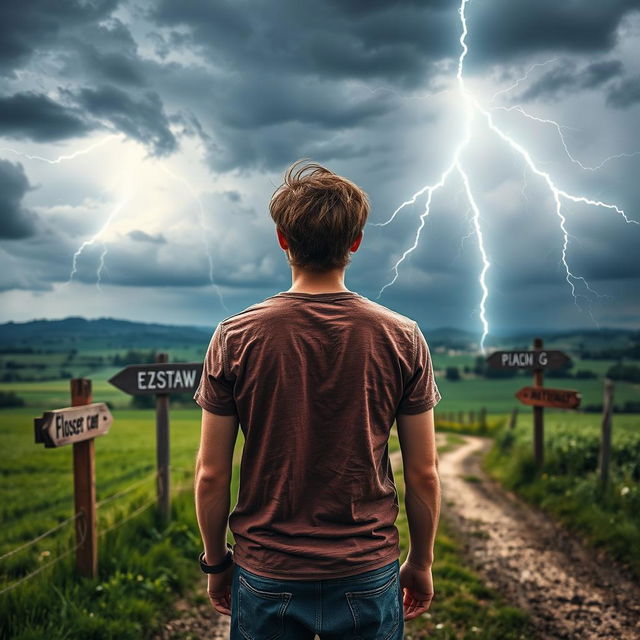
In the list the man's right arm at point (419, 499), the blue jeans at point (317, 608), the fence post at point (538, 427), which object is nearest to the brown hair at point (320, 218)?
the man's right arm at point (419, 499)

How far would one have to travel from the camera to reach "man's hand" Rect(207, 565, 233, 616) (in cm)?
202

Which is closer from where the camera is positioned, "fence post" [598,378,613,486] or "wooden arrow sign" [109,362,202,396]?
"wooden arrow sign" [109,362,202,396]

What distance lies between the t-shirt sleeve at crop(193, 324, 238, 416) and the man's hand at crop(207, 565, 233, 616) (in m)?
0.65

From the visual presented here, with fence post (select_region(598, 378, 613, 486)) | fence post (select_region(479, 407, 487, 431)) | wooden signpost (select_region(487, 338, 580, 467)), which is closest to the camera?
fence post (select_region(598, 378, 613, 486))

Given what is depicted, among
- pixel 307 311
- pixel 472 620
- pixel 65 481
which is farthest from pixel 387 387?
pixel 65 481

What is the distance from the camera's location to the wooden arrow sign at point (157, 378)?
216 inches

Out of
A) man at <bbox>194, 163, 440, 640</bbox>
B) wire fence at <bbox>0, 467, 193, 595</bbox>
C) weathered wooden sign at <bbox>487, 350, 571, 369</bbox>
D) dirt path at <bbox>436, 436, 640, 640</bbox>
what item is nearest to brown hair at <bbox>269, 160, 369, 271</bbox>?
man at <bbox>194, 163, 440, 640</bbox>

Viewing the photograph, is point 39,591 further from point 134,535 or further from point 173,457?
point 173,457

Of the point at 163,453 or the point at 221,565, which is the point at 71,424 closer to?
the point at 163,453

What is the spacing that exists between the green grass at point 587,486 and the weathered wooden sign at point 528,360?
52.7 inches

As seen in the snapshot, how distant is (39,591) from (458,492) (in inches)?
271

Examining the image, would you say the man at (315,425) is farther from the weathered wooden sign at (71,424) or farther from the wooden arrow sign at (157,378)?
the wooden arrow sign at (157,378)

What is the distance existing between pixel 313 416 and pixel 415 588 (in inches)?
34.1

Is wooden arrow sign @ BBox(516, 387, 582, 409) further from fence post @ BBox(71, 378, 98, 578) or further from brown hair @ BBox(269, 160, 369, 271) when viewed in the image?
brown hair @ BBox(269, 160, 369, 271)
